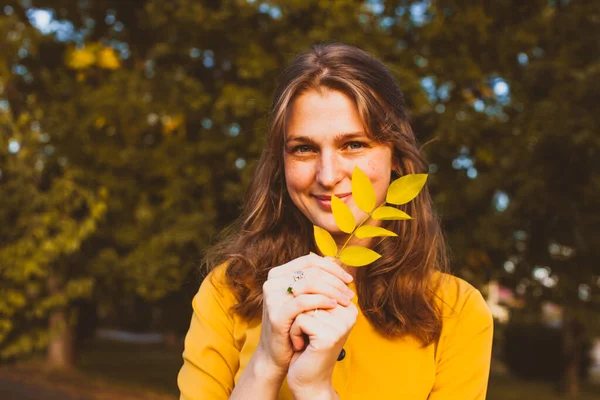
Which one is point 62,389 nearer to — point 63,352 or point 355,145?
point 63,352

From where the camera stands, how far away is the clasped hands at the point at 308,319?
1.31m

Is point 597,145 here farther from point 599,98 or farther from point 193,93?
point 193,93

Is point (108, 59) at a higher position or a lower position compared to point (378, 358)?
higher

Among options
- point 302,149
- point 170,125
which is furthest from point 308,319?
point 170,125

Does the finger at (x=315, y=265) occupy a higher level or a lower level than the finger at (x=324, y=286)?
higher

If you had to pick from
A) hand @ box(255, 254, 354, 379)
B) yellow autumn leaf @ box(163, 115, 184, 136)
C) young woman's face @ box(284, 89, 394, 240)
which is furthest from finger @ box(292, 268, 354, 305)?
yellow autumn leaf @ box(163, 115, 184, 136)

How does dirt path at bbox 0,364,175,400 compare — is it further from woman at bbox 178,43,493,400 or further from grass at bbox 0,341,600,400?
woman at bbox 178,43,493,400

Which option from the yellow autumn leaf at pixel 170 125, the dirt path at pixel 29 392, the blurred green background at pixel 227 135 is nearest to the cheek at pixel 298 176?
the blurred green background at pixel 227 135

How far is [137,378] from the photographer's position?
1458 cm

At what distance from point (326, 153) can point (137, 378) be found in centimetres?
1397

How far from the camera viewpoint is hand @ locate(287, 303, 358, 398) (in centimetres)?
131

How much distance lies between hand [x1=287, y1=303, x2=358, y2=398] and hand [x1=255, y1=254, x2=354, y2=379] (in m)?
0.01

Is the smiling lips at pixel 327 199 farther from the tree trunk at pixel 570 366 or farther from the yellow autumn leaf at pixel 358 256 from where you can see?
the tree trunk at pixel 570 366

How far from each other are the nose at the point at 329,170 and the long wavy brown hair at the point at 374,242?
0.42 ft
